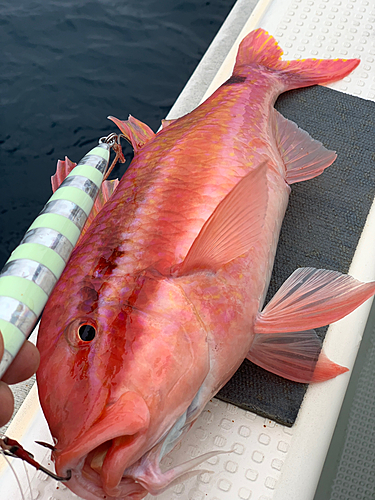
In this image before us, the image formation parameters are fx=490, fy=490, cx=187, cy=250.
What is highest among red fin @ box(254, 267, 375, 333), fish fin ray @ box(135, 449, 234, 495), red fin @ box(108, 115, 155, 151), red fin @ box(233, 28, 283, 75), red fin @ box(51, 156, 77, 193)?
red fin @ box(233, 28, 283, 75)

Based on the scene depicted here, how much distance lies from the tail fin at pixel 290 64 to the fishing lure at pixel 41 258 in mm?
1165

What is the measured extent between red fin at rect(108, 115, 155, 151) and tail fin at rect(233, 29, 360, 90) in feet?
1.80

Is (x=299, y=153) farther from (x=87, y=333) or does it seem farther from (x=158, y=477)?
(x=158, y=477)

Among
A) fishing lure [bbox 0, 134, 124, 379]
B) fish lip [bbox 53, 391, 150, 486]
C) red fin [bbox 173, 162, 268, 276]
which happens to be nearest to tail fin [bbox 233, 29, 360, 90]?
red fin [bbox 173, 162, 268, 276]

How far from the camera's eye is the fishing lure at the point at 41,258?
0.88 m

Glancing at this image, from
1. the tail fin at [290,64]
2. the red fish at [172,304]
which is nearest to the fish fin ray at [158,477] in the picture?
the red fish at [172,304]

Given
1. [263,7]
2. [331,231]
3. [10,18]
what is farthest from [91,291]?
[10,18]

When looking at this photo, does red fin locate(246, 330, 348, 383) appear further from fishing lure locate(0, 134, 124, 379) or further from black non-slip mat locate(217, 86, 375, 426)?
fishing lure locate(0, 134, 124, 379)

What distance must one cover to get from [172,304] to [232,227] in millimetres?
258

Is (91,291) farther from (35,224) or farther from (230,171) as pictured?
(230,171)

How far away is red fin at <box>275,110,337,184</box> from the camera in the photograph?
1760 millimetres

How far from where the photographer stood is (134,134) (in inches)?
71.0

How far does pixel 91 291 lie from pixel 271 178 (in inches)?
30.1

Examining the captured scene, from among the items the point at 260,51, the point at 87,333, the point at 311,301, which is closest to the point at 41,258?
the point at 87,333
